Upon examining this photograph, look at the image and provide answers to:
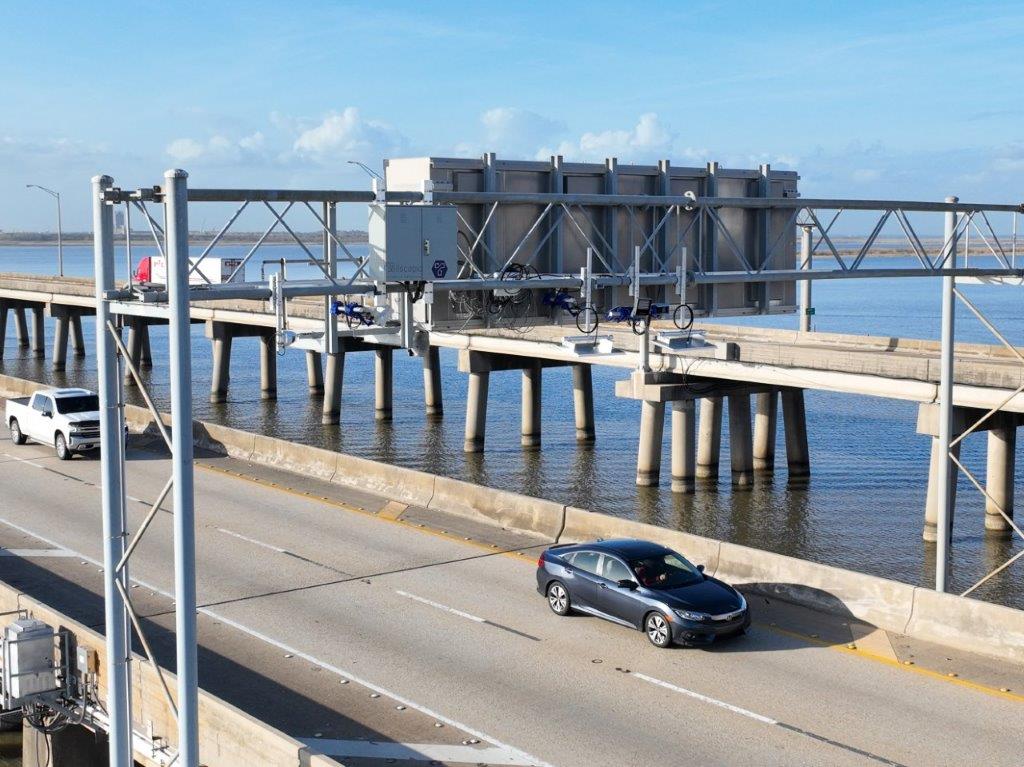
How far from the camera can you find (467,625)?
17.8m

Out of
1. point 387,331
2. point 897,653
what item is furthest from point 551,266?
point 897,653

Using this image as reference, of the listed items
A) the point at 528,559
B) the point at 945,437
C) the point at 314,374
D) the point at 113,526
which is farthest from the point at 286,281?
the point at 314,374

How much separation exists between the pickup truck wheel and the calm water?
11.3 m

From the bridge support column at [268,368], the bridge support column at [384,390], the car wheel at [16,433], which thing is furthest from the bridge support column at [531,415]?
the car wheel at [16,433]

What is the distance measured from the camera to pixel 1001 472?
99.2ft

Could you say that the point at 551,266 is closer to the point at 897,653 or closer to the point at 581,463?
the point at 897,653

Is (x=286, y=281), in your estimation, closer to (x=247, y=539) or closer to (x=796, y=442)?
(x=247, y=539)

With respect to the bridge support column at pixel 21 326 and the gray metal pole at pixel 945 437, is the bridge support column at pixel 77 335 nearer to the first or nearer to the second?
the bridge support column at pixel 21 326

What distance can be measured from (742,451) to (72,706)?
24.7 meters

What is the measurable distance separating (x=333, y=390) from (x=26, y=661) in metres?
34.0

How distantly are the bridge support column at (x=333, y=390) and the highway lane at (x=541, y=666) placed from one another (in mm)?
24440

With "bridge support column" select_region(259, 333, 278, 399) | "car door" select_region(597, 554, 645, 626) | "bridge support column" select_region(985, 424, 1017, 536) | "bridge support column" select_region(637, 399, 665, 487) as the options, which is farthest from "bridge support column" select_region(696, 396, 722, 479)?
"bridge support column" select_region(259, 333, 278, 399)

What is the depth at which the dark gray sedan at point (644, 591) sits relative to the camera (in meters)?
16.8

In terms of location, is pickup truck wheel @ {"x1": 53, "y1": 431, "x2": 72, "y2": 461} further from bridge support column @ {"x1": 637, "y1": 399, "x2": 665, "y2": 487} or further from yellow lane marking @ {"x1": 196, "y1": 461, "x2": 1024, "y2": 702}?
bridge support column @ {"x1": 637, "y1": 399, "x2": 665, "y2": 487}
